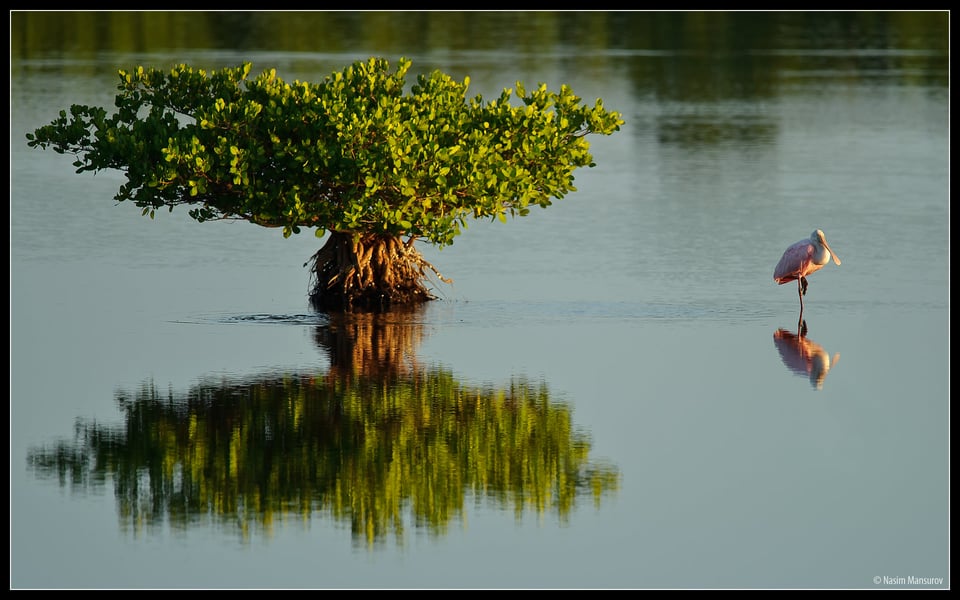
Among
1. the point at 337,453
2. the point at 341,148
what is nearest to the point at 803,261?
the point at 341,148

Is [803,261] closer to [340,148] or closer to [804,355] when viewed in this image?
[804,355]

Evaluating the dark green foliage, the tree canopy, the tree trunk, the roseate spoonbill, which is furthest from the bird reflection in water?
the tree trunk

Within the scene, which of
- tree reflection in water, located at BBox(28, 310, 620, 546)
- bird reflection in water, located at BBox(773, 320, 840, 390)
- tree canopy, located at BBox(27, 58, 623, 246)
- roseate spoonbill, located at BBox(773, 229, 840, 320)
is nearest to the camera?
tree reflection in water, located at BBox(28, 310, 620, 546)

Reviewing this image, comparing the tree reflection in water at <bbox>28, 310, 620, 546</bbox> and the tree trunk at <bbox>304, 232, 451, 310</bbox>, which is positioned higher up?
the tree trunk at <bbox>304, 232, 451, 310</bbox>

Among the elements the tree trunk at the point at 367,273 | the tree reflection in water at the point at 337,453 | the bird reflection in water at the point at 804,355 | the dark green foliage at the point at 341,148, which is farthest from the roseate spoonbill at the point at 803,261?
the tree reflection in water at the point at 337,453

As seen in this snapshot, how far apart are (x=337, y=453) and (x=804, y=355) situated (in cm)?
536

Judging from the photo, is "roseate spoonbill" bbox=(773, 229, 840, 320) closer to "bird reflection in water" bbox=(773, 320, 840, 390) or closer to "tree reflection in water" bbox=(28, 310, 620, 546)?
"bird reflection in water" bbox=(773, 320, 840, 390)

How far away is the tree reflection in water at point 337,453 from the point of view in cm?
1227

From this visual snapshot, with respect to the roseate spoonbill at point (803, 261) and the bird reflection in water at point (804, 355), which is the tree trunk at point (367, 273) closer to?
the roseate spoonbill at point (803, 261)

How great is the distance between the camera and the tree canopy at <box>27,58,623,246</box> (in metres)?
18.5

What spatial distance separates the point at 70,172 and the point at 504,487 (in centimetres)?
2157

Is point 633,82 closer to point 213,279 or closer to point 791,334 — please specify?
point 213,279

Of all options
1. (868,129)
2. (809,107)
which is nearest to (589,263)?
(868,129)

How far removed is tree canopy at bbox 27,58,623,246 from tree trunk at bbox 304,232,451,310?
0.96 feet
